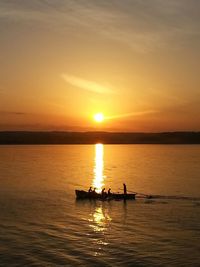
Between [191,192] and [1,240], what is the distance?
4850 centimetres

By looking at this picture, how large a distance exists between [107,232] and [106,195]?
26.2 m

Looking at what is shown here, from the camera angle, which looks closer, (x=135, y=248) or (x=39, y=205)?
(x=135, y=248)

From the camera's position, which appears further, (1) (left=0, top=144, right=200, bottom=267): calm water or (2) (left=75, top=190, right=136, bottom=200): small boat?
(2) (left=75, top=190, right=136, bottom=200): small boat

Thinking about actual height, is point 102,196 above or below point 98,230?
above

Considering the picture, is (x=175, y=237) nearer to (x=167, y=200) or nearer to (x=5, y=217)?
(x=5, y=217)

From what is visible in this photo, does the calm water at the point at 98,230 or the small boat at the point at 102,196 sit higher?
the small boat at the point at 102,196

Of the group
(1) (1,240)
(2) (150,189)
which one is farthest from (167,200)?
(1) (1,240)

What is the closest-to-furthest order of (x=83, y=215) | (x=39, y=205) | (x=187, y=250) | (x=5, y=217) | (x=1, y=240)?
1. (x=187, y=250)
2. (x=1, y=240)
3. (x=5, y=217)
4. (x=83, y=215)
5. (x=39, y=205)

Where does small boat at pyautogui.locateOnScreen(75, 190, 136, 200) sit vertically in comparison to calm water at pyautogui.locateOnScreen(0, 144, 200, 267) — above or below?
above

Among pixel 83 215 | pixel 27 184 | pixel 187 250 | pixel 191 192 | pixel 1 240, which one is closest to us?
pixel 187 250

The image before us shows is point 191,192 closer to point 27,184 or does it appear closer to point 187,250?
point 27,184

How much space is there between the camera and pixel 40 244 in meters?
37.0

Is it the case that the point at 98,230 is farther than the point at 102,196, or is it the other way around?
the point at 102,196

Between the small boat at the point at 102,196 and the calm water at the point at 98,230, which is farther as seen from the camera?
the small boat at the point at 102,196
